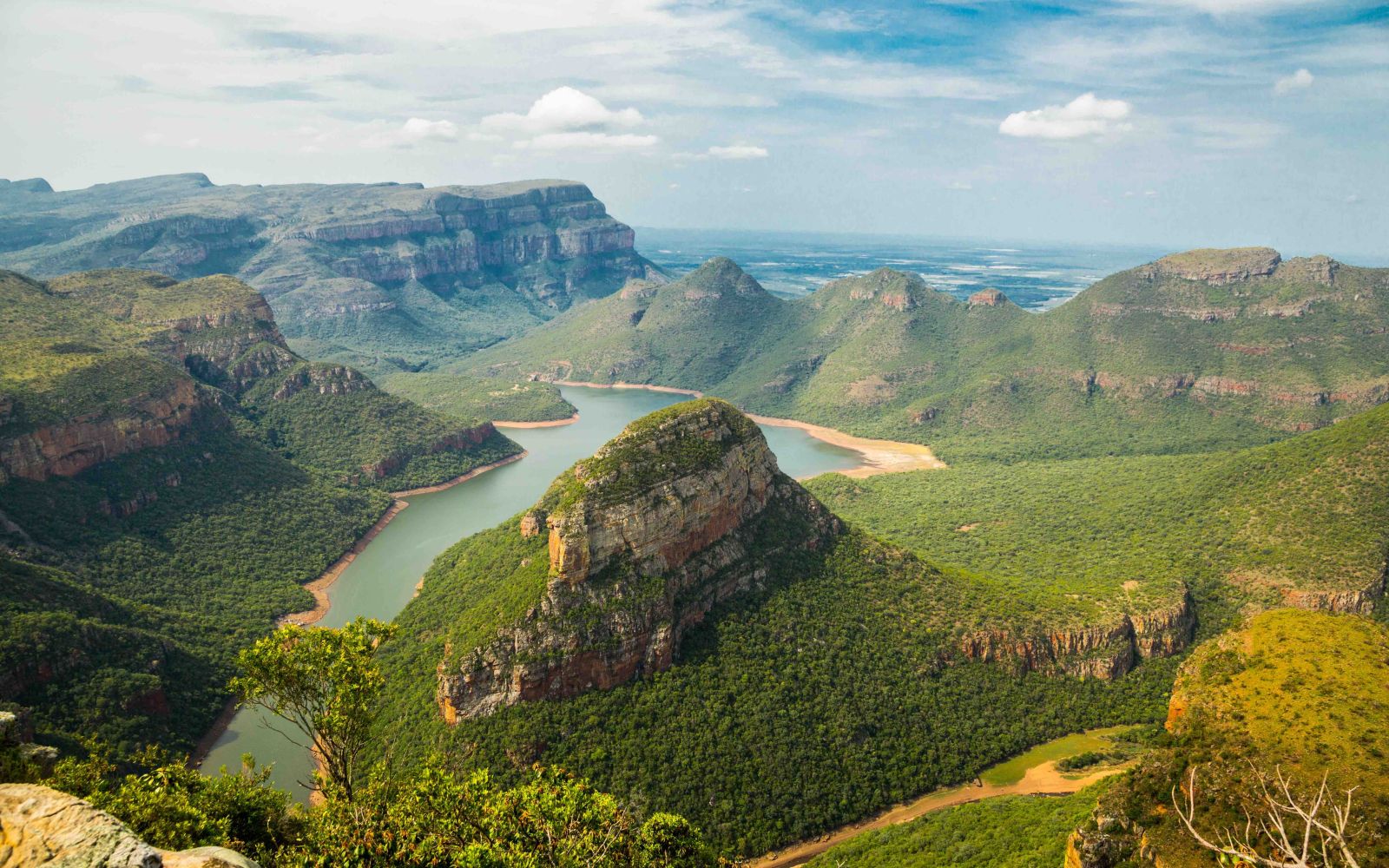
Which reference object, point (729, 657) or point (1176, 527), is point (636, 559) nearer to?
point (729, 657)

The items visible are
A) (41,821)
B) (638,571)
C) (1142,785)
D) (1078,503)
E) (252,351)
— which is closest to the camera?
(41,821)

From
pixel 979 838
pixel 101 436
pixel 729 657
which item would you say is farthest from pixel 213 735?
pixel 979 838

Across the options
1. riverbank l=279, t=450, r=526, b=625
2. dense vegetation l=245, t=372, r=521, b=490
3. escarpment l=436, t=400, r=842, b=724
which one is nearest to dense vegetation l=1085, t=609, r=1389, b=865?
escarpment l=436, t=400, r=842, b=724

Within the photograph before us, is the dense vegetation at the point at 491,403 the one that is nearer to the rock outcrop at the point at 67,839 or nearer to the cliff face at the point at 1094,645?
the cliff face at the point at 1094,645

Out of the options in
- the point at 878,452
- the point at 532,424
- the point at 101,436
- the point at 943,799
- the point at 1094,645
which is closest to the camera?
the point at 943,799

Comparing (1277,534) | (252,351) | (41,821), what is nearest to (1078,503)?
(1277,534)

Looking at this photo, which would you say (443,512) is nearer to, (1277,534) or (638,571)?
(638,571)
